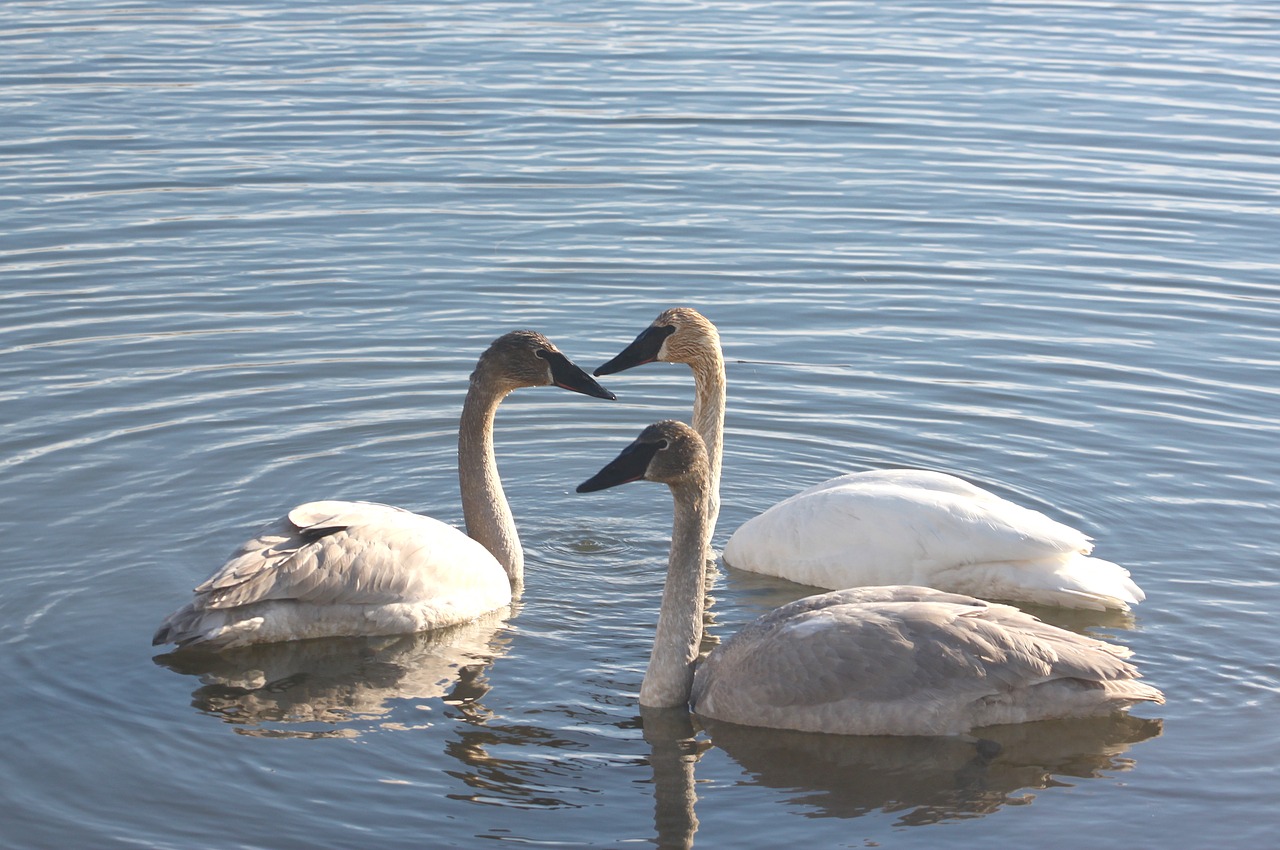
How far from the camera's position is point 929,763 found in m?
7.21

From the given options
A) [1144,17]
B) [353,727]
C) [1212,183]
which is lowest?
[353,727]

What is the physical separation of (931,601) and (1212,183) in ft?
31.6

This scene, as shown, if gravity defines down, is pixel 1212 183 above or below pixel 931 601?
above

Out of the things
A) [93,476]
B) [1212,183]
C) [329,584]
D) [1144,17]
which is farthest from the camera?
[1144,17]

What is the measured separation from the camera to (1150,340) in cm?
1248

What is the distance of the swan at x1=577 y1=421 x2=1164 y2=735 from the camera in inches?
289

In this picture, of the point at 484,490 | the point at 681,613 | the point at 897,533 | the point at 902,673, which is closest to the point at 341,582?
the point at 484,490

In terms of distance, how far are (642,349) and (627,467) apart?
248cm

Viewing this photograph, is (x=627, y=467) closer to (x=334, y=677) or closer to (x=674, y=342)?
(x=334, y=677)

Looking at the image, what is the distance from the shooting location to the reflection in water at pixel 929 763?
22.5ft

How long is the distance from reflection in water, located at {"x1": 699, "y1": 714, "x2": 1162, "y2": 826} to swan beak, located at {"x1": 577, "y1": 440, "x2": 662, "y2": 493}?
44.3 inches

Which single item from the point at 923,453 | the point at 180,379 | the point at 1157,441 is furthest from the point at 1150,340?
the point at 180,379

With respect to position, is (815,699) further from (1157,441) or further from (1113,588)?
(1157,441)

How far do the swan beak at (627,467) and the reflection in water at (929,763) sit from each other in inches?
44.3
